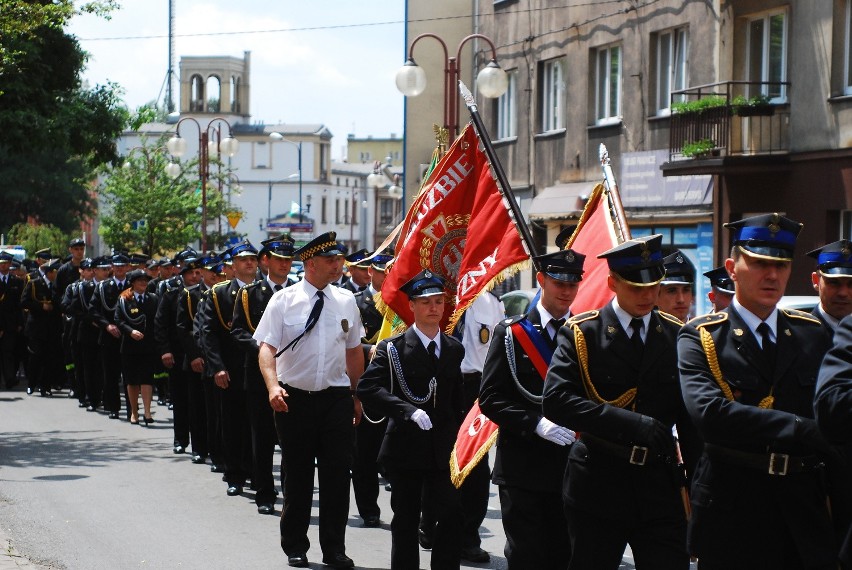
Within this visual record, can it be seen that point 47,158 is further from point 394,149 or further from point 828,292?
point 394,149

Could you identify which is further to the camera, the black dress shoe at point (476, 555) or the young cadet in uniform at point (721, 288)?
the young cadet in uniform at point (721, 288)

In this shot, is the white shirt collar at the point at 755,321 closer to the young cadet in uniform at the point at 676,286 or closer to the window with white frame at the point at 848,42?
the young cadet in uniform at the point at 676,286

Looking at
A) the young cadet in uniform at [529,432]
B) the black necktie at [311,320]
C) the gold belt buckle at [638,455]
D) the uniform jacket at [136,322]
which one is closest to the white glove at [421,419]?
the young cadet in uniform at [529,432]

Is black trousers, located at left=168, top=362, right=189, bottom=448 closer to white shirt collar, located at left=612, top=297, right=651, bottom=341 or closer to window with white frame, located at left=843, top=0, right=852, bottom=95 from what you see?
white shirt collar, located at left=612, top=297, right=651, bottom=341

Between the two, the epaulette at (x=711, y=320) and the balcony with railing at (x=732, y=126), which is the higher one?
the balcony with railing at (x=732, y=126)

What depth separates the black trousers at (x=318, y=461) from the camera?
30.5 ft

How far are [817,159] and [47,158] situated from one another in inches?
2016

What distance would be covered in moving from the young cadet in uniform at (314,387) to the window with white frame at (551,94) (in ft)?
69.8

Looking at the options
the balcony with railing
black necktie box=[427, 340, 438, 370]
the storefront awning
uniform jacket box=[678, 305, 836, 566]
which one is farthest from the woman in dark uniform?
uniform jacket box=[678, 305, 836, 566]

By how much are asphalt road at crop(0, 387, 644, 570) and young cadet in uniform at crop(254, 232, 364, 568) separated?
1.07ft

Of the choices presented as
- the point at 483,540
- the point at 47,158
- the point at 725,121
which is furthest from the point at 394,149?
the point at 483,540

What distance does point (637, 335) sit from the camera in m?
6.09

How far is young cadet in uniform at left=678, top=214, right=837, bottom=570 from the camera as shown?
17.1 ft

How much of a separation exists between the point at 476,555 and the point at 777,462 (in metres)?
4.40
